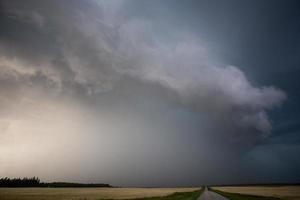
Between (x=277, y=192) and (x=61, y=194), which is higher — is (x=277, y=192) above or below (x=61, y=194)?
below

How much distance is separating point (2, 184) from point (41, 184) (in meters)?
31.9

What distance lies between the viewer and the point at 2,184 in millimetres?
148500

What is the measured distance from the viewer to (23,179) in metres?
167

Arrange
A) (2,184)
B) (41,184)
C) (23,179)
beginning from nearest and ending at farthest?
(2,184) → (23,179) → (41,184)

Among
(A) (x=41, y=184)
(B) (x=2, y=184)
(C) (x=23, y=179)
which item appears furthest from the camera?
(A) (x=41, y=184)

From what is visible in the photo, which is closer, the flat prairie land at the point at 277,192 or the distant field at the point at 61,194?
the distant field at the point at 61,194

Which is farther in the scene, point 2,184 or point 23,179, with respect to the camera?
point 23,179

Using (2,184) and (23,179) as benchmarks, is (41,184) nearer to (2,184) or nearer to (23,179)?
(23,179)

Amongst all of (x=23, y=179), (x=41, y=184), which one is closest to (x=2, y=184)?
(x=23, y=179)

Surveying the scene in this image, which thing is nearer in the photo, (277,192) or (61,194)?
(61,194)

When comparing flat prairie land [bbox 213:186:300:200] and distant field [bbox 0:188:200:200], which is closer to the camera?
distant field [bbox 0:188:200:200]

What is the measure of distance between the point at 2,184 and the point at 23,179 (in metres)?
18.9
